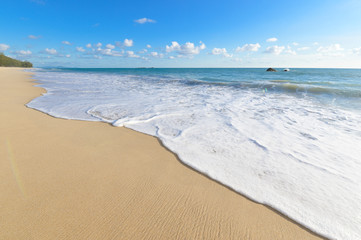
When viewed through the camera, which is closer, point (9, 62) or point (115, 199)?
point (115, 199)

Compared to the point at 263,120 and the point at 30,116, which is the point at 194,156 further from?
the point at 30,116

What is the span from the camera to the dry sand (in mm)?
1625

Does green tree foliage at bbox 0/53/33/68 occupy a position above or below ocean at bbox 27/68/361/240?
above

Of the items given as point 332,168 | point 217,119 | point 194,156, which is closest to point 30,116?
point 194,156

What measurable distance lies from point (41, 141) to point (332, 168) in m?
5.50

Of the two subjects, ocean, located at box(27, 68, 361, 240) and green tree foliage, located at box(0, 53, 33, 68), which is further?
green tree foliage, located at box(0, 53, 33, 68)

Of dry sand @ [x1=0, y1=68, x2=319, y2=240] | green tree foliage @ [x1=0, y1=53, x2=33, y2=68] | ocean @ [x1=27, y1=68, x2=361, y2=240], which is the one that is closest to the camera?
dry sand @ [x1=0, y1=68, x2=319, y2=240]

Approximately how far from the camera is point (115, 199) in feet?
6.51

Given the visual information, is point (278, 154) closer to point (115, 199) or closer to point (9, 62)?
point (115, 199)

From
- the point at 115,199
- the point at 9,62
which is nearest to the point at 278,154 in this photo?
the point at 115,199

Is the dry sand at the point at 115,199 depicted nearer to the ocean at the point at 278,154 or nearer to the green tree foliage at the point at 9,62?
the ocean at the point at 278,154

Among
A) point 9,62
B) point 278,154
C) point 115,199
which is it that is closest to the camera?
point 115,199

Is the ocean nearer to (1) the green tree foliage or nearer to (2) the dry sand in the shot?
(2) the dry sand

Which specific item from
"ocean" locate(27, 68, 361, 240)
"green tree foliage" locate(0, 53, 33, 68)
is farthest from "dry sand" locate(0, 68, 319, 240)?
"green tree foliage" locate(0, 53, 33, 68)
